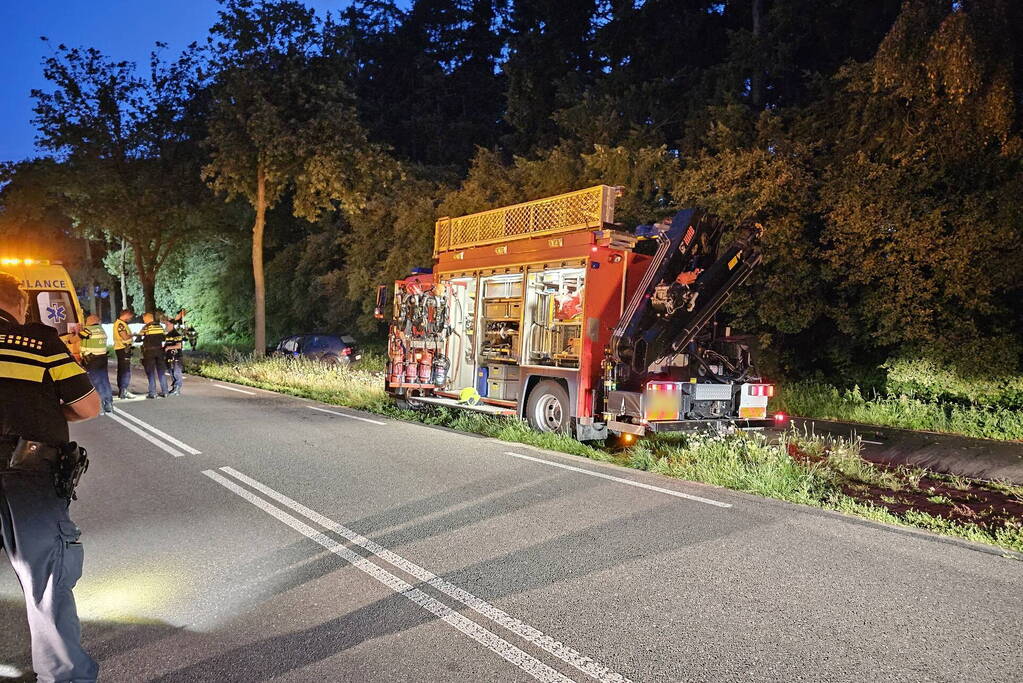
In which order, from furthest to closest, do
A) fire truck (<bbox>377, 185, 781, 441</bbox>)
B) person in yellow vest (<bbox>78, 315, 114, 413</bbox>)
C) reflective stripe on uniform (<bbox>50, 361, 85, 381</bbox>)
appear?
person in yellow vest (<bbox>78, 315, 114, 413</bbox>)
fire truck (<bbox>377, 185, 781, 441</bbox>)
reflective stripe on uniform (<bbox>50, 361, 85, 381</bbox>)

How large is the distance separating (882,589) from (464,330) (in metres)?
8.97

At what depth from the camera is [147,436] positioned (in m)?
10.3

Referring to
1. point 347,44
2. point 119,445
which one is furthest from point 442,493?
point 347,44

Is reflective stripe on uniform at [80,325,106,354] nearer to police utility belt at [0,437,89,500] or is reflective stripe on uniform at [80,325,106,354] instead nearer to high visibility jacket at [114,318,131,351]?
high visibility jacket at [114,318,131,351]

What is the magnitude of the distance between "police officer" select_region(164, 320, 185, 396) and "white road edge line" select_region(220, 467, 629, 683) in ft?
34.6

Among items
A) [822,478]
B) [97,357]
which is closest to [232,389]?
[97,357]

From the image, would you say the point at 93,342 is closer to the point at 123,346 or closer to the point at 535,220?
the point at 123,346

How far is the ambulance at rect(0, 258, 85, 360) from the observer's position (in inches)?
509

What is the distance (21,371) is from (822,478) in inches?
274

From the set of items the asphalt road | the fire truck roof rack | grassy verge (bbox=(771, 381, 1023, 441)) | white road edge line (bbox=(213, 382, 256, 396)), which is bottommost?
white road edge line (bbox=(213, 382, 256, 396))

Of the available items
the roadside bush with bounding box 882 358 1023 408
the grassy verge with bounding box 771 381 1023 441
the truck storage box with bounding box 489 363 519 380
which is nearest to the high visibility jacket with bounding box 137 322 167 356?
the truck storage box with bounding box 489 363 519 380

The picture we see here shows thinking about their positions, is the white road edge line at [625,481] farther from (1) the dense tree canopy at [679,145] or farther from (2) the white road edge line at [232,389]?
(2) the white road edge line at [232,389]

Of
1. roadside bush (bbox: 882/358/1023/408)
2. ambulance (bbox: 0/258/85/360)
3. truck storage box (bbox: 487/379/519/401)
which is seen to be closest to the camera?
truck storage box (bbox: 487/379/519/401)

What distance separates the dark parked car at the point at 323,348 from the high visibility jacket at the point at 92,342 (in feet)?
36.0
